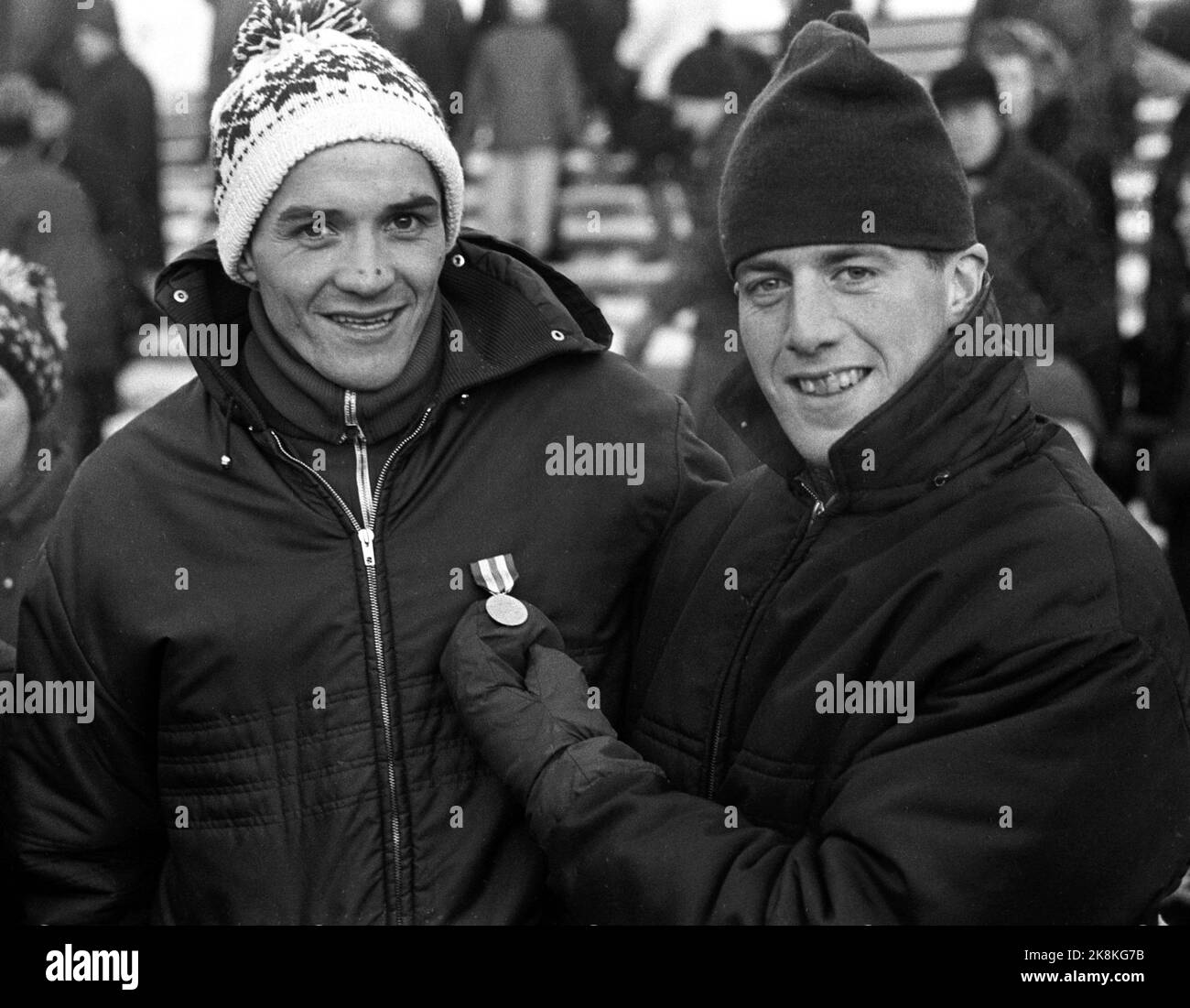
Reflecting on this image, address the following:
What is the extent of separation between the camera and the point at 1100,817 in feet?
5.00

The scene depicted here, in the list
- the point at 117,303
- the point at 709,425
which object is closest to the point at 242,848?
the point at 709,425

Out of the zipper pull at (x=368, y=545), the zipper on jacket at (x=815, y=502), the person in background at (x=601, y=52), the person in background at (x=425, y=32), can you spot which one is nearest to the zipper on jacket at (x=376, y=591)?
the zipper pull at (x=368, y=545)

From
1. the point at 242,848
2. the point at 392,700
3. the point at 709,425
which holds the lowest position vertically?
the point at 242,848

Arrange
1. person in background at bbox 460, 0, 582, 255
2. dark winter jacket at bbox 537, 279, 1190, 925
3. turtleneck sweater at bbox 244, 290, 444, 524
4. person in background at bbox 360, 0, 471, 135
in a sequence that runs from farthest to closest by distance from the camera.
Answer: person in background at bbox 460, 0, 582, 255 → person in background at bbox 360, 0, 471, 135 → turtleneck sweater at bbox 244, 290, 444, 524 → dark winter jacket at bbox 537, 279, 1190, 925

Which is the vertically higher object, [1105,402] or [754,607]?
[1105,402]

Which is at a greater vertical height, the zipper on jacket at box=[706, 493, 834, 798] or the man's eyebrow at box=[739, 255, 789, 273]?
the man's eyebrow at box=[739, 255, 789, 273]

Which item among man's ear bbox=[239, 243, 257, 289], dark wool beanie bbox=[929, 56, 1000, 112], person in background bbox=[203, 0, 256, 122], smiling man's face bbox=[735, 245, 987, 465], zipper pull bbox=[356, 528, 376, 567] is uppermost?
person in background bbox=[203, 0, 256, 122]

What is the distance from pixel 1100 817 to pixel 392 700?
84cm

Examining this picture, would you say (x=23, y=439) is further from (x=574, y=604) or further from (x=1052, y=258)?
(x=1052, y=258)

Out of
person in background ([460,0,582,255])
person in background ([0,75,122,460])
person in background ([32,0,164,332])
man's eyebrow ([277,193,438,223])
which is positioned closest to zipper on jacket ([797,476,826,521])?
man's eyebrow ([277,193,438,223])

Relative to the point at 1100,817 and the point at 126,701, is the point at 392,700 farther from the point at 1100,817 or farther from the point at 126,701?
the point at 1100,817

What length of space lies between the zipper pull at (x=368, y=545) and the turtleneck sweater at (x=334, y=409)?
20mm

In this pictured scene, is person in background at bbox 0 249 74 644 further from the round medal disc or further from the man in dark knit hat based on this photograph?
the man in dark knit hat

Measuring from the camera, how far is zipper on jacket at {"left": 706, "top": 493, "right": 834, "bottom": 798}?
1814 millimetres
